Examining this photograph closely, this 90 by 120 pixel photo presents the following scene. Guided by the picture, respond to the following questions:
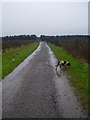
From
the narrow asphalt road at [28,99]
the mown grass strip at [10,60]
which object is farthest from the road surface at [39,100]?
the mown grass strip at [10,60]

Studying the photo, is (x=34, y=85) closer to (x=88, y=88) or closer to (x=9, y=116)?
(x=88, y=88)

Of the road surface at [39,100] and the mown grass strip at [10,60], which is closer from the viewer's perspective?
the road surface at [39,100]

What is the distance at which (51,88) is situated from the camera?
35.7 ft

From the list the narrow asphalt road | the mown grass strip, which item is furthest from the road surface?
the mown grass strip

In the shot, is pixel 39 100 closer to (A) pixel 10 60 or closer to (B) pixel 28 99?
(B) pixel 28 99

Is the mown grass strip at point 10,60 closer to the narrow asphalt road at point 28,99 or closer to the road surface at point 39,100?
the narrow asphalt road at point 28,99

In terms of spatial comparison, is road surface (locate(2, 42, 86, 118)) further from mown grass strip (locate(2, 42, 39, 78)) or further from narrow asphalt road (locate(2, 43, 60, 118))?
mown grass strip (locate(2, 42, 39, 78))

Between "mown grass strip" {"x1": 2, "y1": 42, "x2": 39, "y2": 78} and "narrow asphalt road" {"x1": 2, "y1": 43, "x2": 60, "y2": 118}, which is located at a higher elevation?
A: "mown grass strip" {"x1": 2, "y1": 42, "x2": 39, "y2": 78}

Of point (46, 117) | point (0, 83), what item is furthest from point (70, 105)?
point (0, 83)

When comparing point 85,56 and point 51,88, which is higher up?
point 85,56

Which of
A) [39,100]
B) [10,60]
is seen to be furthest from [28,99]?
[10,60]

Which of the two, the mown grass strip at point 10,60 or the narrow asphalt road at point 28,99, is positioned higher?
the mown grass strip at point 10,60

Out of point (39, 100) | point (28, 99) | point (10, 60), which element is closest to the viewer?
point (39, 100)

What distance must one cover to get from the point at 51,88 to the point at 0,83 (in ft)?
8.75
